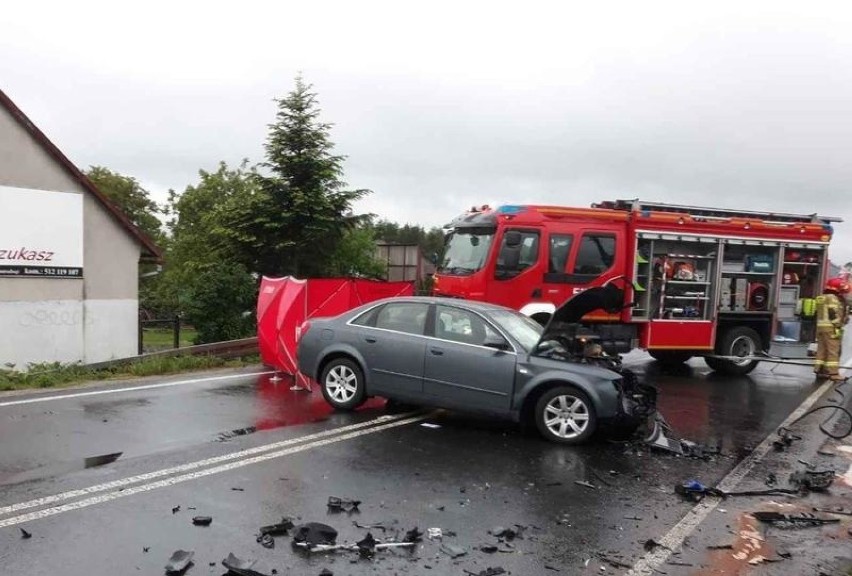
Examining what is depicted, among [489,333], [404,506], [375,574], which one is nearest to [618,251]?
[489,333]

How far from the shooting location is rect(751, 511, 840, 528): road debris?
517cm

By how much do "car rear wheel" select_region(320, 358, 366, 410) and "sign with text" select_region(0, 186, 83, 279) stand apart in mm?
9280

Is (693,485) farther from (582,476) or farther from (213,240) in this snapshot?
(213,240)

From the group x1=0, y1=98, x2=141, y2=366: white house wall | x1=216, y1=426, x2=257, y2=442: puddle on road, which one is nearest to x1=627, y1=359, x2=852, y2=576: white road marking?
x1=216, y1=426, x2=257, y2=442: puddle on road

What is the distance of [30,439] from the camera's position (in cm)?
690

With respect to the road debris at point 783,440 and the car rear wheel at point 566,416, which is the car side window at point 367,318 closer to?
the car rear wheel at point 566,416

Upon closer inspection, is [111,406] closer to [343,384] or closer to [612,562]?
[343,384]

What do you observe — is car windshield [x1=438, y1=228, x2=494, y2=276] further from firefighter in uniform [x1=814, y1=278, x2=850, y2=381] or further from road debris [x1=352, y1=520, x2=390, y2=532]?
road debris [x1=352, y1=520, x2=390, y2=532]

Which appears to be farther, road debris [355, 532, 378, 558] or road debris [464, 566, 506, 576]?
road debris [355, 532, 378, 558]

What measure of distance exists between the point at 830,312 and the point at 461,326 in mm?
8813

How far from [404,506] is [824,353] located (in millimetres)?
11296

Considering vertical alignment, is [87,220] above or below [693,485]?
above

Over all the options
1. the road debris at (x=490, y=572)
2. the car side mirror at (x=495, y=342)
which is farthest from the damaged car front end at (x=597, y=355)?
the road debris at (x=490, y=572)

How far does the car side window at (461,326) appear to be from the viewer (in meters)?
7.78
